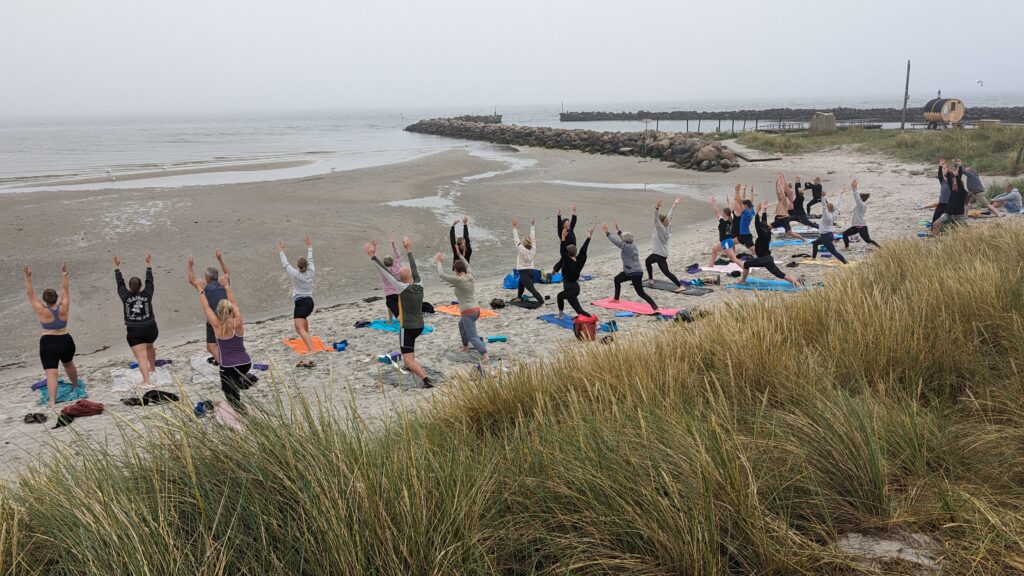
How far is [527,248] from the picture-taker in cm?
1181

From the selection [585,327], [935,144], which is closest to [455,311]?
[585,327]

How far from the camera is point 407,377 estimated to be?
825cm

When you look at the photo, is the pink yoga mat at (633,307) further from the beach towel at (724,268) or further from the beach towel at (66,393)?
the beach towel at (66,393)

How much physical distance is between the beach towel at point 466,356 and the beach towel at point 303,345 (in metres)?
1.84

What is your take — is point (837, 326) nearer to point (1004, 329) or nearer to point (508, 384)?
point (1004, 329)

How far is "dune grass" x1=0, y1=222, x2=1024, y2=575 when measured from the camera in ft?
9.07

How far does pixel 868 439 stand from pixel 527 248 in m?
8.69

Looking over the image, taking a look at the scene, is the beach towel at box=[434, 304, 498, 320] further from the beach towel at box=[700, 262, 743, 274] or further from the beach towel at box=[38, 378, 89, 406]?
the beach towel at box=[38, 378, 89, 406]

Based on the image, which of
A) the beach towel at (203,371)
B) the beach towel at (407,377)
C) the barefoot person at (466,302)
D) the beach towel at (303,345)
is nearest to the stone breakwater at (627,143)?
the barefoot person at (466,302)

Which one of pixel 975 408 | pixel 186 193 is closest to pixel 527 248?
pixel 975 408

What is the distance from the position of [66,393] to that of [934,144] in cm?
3365

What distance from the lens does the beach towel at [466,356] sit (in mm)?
8906

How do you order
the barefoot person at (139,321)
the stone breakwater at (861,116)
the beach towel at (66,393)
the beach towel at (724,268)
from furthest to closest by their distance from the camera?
the stone breakwater at (861,116) → the beach towel at (724,268) → the barefoot person at (139,321) → the beach towel at (66,393)

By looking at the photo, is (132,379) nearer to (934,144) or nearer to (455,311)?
(455,311)
